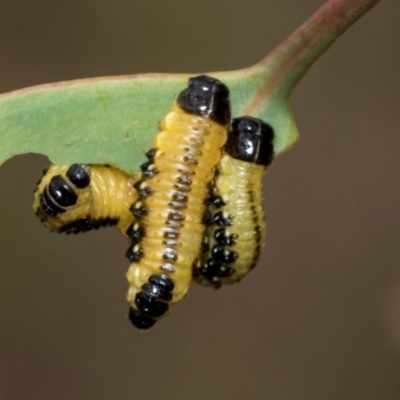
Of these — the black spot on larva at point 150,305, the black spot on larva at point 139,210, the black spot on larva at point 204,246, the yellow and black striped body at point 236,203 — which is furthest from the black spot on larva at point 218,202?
the black spot on larva at point 150,305

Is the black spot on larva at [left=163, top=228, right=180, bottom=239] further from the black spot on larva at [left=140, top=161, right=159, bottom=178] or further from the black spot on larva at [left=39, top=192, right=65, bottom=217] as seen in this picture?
the black spot on larva at [left=39, top=192, right=65, bottom=217]

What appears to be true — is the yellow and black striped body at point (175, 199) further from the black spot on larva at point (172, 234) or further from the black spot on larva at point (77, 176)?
the black spot on larva at point (77, 176)

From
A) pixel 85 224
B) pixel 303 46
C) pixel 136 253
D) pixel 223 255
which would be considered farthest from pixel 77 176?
pixel 303 46

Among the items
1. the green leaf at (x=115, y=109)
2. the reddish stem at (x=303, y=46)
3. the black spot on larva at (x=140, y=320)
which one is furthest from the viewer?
the black spot on larva at (x=140, y=320)

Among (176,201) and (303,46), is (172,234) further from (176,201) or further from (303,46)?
(303,46)

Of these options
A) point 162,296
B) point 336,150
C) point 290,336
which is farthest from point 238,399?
point 162,296

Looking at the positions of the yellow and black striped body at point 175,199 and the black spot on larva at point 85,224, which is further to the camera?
the black spot on larva at point 85,224
